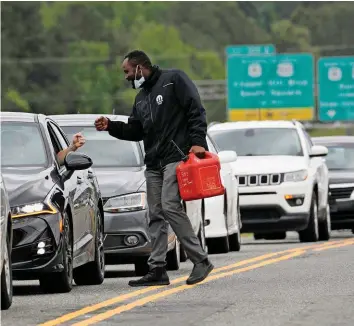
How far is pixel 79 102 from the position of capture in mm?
138375

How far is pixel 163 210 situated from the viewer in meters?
15.4

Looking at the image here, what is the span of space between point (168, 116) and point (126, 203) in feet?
6.40

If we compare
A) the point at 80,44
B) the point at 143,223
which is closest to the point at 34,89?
the point at 80,44

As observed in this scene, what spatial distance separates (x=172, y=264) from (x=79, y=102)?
121 meters

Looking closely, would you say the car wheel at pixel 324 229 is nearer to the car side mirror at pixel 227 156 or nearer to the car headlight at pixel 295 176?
the car headlight at pixel 295 176

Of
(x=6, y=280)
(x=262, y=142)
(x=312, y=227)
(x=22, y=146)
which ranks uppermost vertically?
(x=22, y=146)

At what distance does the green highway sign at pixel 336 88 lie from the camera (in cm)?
5716

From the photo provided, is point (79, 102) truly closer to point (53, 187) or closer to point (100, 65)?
point (100, 65)

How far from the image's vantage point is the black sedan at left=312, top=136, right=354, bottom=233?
28.6 metres

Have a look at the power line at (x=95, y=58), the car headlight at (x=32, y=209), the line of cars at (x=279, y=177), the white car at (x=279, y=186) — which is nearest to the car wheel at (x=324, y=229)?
the line of cars at (x=279, y=177)

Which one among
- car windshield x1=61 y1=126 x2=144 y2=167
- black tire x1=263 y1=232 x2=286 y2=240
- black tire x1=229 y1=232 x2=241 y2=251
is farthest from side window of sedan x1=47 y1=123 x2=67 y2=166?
black tire x1=263 y1=232 x2=286 y2=240

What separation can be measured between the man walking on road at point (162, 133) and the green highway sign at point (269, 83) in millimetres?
41424

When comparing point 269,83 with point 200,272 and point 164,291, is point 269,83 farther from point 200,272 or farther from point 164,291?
point 164,291

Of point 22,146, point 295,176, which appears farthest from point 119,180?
point 295,176
